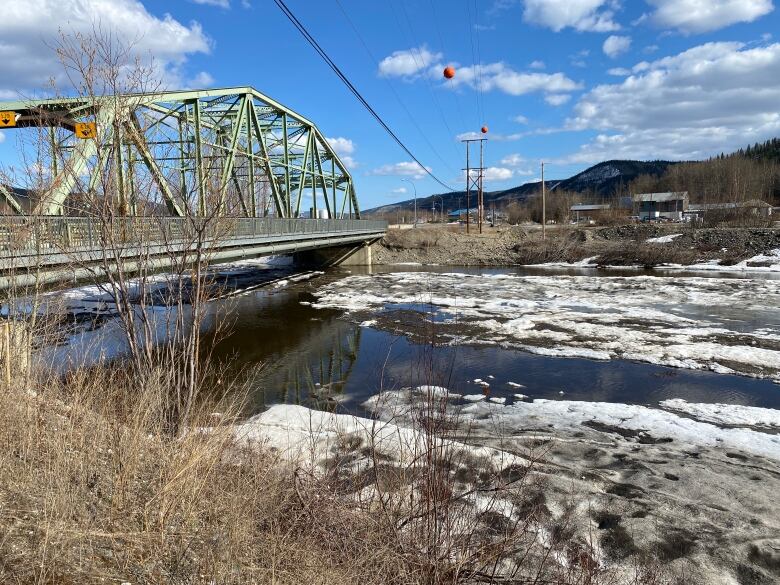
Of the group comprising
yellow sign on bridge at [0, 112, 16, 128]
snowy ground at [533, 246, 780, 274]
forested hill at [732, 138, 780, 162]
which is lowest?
snowy ground at [533, 246, 780, 274]

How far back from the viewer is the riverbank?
44.3 m

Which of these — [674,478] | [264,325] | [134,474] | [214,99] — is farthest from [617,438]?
[214,99]

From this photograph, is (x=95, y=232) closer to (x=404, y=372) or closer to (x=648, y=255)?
(x=404, y=372)

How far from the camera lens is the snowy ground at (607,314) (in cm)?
1495

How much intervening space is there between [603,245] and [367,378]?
45.1 metres

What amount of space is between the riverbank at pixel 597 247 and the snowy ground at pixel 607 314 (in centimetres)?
1194

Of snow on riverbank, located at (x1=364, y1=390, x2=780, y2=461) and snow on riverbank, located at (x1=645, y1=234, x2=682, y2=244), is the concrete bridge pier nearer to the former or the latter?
snow on riverbank, located at (x1=645, y1=234, x2=682, y2=244)

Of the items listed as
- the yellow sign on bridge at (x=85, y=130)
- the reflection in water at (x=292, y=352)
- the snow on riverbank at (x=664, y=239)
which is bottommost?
the reflection in water at (x=292, y=352)

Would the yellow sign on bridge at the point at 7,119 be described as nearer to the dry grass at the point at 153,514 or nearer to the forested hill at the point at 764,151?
the dry grass at the point at 153,514

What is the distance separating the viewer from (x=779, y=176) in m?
116

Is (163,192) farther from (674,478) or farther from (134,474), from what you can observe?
(674,478)

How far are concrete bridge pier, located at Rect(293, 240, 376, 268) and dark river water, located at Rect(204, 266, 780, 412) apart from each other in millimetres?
31229

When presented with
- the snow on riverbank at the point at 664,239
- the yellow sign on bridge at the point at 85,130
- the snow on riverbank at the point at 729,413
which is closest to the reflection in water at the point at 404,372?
the snow on riverbank at the point at 729,413

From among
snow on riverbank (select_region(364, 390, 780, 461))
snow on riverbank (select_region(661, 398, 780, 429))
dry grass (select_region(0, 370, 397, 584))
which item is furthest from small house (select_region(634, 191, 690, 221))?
dry grass (select_region(0, 370, 397, 584))
